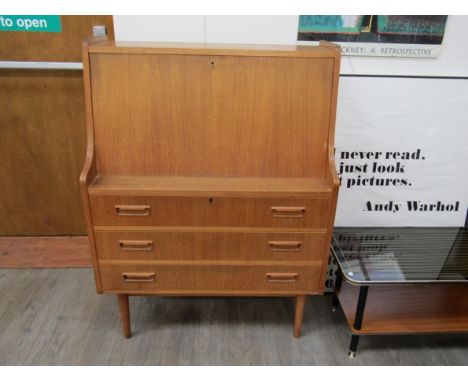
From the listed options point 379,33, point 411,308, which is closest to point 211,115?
point 379,33

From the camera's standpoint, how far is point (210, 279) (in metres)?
1.50

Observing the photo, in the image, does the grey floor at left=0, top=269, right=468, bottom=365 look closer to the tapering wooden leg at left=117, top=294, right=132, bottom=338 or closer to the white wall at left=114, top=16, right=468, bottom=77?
the tapering wooden leg at left=117, top=294, right=132, bottom=338

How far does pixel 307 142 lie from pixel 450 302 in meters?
1.14

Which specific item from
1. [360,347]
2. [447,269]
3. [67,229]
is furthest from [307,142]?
[67,229]

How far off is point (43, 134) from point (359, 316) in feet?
6.64

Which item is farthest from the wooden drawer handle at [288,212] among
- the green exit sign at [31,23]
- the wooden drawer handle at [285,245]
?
the green exit sign at [31,23]

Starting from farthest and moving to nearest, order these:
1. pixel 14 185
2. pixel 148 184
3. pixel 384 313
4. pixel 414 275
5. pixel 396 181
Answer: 1. pixel 14 185
2. pixel 396 181
3. pixel 384 313
4. pixel 414 275
5. pixel 148 184

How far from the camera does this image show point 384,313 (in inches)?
67.0

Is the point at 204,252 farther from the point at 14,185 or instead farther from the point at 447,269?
the point at 14,185

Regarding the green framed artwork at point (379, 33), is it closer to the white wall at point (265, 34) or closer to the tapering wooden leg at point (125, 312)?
the white wall at point (265, 34)


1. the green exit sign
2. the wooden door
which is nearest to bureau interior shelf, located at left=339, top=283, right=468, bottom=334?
the wooden door

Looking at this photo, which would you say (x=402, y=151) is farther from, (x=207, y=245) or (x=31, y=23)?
(x=31, y=23)

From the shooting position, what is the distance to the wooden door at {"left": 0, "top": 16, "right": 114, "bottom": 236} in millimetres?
1937

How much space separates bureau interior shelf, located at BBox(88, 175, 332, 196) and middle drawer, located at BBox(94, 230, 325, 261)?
17 cm
